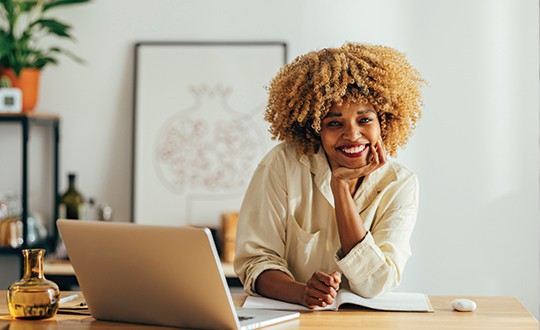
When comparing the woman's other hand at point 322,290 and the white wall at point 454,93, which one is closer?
the woman's other hand at point 322,290

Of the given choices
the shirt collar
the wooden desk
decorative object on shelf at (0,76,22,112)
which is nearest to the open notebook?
the wooden desk

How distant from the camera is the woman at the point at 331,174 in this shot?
6.84 ft

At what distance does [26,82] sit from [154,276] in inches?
91.8

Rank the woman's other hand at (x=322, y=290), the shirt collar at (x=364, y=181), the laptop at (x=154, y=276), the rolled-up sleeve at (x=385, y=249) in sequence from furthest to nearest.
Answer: the shirt collar at (x=364, y=181)
the rolled-up sleeve at (x=385, y=249)
the woman's other hand at (x=322, y=290)
the laptop at (x=154, y=276)

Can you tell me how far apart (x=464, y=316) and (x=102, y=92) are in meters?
2.53

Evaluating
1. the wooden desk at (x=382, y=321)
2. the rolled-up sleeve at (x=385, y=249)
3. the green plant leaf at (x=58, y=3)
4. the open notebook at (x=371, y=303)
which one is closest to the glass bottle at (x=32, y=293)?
the wooden desk at (x=382, y=321)

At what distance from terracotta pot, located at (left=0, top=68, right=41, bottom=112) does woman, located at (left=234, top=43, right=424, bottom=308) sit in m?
1.79

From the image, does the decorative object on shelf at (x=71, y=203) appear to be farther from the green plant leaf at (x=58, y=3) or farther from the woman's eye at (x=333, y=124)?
the woman's eye at (x=333, y=124)

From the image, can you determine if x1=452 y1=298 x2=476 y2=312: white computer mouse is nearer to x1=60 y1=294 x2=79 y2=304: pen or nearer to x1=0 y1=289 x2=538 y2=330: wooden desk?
x1=0 y1=289 x2=538 y2=330: wooden desk

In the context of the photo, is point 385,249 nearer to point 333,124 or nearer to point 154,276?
point 333,124

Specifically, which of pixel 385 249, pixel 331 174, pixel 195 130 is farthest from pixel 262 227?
pixel 195 130

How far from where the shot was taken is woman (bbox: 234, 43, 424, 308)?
208 cm

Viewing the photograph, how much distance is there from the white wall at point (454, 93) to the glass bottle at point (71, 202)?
623 mm

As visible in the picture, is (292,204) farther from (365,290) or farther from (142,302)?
(142,302)
